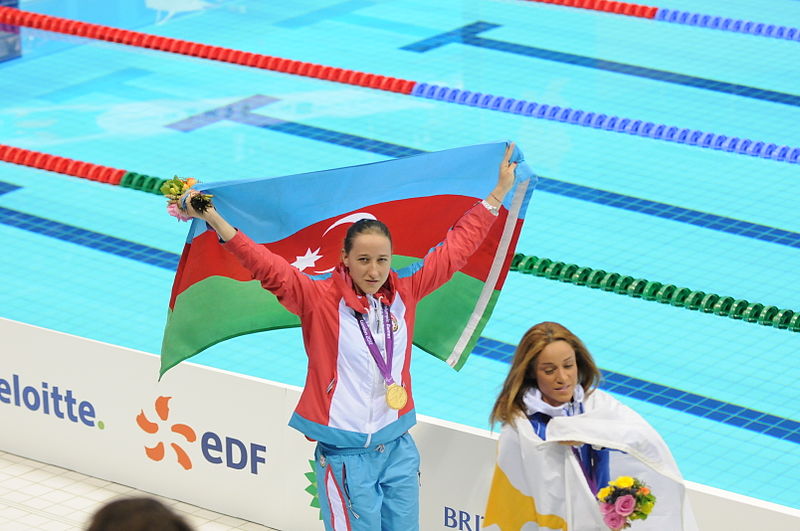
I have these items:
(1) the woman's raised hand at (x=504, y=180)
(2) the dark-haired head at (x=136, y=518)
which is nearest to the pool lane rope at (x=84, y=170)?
(1) the woman's raised hand at (x=504, y=180)

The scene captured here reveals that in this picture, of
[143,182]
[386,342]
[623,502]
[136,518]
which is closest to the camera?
[136,518]

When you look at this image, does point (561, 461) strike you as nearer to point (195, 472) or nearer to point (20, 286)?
point (195, 472)

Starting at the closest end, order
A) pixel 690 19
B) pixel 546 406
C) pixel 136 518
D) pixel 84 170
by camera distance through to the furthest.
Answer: pixel 136 518, pixel 546 406, pixel 84 170, pixel 690 19

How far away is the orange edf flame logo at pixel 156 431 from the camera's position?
13.4ft

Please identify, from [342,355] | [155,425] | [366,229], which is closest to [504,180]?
[366,229]

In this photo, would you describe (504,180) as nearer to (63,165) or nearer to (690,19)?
(63,165)

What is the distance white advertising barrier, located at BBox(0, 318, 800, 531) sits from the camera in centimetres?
370

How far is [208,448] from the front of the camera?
4.07m

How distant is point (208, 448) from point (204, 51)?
4.05m

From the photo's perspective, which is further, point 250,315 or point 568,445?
point 250,315

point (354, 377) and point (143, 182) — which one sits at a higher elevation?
point (143, 182)

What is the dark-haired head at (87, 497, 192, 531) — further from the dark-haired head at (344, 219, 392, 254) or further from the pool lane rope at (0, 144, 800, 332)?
the pool lane rope at (0, 144, 800, 332)

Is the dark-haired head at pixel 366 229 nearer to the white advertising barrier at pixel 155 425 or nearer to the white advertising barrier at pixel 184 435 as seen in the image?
the white advertising barrier at pixel 184 435

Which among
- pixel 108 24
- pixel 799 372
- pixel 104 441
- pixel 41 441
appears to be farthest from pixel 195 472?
pixel 108 24
